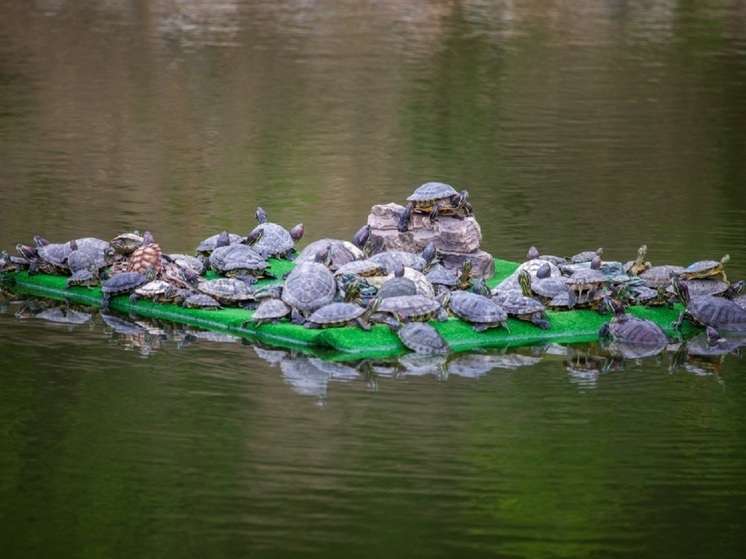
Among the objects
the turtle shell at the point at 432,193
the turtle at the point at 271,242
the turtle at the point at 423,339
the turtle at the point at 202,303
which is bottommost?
the turtle at the point at 271,242

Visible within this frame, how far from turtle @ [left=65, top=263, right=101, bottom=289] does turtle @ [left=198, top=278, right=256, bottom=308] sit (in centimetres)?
86

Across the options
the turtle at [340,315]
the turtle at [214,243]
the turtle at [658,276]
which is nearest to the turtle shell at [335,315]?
the turtle at [340,315]

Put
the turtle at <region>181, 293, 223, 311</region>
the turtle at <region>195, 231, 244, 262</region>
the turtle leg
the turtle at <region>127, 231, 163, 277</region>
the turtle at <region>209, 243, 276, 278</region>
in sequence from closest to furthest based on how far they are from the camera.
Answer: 1. the turtle at <region>181, 293, 223, 311</region>
2. the turtle at <region>127, 231, 163, 277</region>
3. the turtle at <region>209, 243, 276, 278</region>
4. the turtle at <region>195, 231, 244, 262</region>
5. the turtle leg

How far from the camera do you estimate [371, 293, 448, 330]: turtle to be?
8305 mm

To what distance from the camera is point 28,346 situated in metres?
8.17

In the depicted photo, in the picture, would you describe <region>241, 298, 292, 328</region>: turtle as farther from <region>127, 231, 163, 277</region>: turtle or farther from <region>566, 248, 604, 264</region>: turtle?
<region>566, 248, 604, 264</region>: turtle

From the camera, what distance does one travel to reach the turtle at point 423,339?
812 centimetres

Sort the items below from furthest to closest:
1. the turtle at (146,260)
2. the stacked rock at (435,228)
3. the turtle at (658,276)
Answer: the stacked rock at (435,228)
the turtle at (658,276)
the turtle at (146,260)

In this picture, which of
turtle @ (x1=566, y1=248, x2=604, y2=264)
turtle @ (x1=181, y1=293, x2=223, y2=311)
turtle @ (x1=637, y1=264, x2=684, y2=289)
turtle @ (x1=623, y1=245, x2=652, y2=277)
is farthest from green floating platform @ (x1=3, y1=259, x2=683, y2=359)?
turtle @ (x1=566, y1=248, x2=604, y2=264)

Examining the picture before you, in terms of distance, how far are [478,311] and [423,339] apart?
49cm

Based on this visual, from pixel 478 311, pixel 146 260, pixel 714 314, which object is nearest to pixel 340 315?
pixel 478 311

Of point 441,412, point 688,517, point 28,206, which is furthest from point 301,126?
point 688,517

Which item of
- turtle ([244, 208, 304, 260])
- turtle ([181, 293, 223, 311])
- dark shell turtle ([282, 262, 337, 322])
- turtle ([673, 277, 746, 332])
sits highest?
dark shell turtle ([282, 262, 337, 322])

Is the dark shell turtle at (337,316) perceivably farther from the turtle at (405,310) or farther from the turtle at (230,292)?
the turtle at (230,292)
